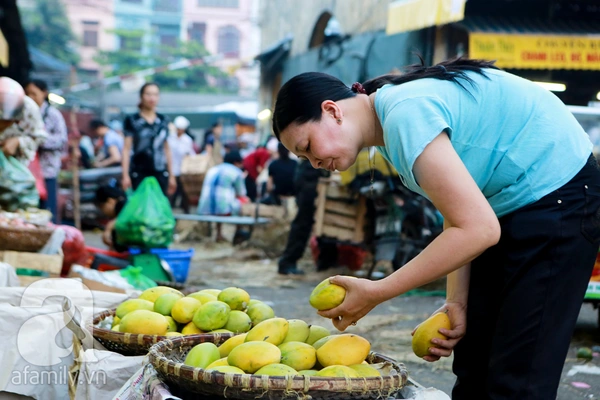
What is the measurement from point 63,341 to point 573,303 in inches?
81.0

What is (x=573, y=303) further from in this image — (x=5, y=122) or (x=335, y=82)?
(x=5, y=122)

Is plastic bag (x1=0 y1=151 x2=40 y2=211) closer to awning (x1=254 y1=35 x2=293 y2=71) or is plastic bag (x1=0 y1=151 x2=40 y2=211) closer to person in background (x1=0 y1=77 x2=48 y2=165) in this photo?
person in background (x1=0 y1=77 x2=48 y2=165)

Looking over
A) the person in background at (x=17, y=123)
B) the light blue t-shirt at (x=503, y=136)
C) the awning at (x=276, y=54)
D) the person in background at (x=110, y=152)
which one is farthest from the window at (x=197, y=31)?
the light blue t-shirt at (x=503, y=136)

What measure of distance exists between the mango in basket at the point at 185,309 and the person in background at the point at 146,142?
542cm

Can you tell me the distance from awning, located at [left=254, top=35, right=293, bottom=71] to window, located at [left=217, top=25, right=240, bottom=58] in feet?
127

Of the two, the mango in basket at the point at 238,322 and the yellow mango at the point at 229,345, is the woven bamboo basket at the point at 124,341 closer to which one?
the mango in basket at the point at 238,322

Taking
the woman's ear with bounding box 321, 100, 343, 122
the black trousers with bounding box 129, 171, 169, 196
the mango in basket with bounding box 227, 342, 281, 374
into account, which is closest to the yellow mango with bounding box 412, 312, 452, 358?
the mango in basket with bounding box 227, 342, 281, 374

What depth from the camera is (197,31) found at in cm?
6200

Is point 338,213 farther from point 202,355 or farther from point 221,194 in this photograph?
point 202,355

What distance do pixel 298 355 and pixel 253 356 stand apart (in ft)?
0.49

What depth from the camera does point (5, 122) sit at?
5801 millimetres

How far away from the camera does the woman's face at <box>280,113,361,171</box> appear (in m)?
2.16

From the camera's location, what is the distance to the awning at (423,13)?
9539mm

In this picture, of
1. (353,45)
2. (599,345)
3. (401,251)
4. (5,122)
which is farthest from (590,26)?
(5,122)
